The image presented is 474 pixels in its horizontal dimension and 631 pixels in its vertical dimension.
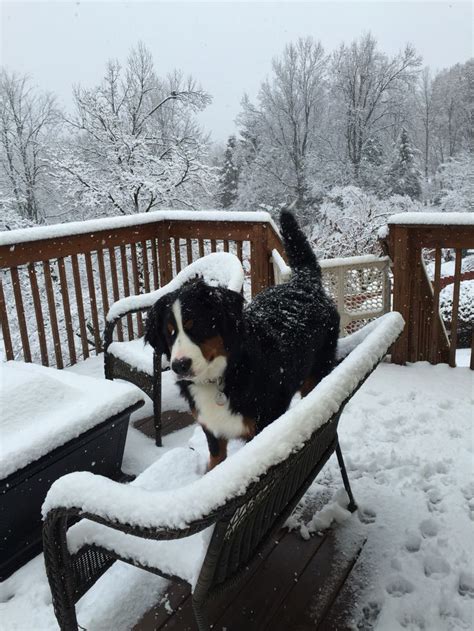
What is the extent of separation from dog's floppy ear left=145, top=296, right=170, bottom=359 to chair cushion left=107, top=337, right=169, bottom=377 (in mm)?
651

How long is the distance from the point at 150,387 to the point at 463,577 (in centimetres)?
163

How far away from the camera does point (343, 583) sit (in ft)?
5.30

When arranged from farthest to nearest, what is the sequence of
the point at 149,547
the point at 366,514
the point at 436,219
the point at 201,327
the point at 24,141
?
the point at 24,141
the point at 436,219
the point at 366,514
the point at 201,327
the point at 149,547

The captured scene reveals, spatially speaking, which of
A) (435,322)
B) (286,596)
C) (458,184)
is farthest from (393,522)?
(458,184)

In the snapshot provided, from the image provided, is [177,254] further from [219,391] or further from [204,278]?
[219,391]

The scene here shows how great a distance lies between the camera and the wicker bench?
0.82 meters

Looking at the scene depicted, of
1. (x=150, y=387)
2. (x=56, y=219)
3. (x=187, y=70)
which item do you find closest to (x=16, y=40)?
(x=187, y=70)

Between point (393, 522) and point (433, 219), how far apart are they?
76.8 inches

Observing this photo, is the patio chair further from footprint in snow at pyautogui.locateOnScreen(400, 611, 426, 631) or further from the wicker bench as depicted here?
footprint in snow at pyautogui.locateOnScreen(400, 611, 426, 631)

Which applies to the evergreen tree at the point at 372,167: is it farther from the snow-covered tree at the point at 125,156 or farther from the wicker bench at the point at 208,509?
the wicker bench at the point at 208,509

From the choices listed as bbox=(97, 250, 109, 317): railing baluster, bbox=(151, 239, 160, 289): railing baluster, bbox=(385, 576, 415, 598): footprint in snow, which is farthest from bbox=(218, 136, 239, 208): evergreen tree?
bbox=(385, 576, 415, 598): footprint in snow

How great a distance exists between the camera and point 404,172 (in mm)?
22156

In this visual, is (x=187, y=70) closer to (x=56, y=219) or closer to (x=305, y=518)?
(x=56, y=219)

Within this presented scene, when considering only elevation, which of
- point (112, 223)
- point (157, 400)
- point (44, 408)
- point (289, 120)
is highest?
point (289, 120)
